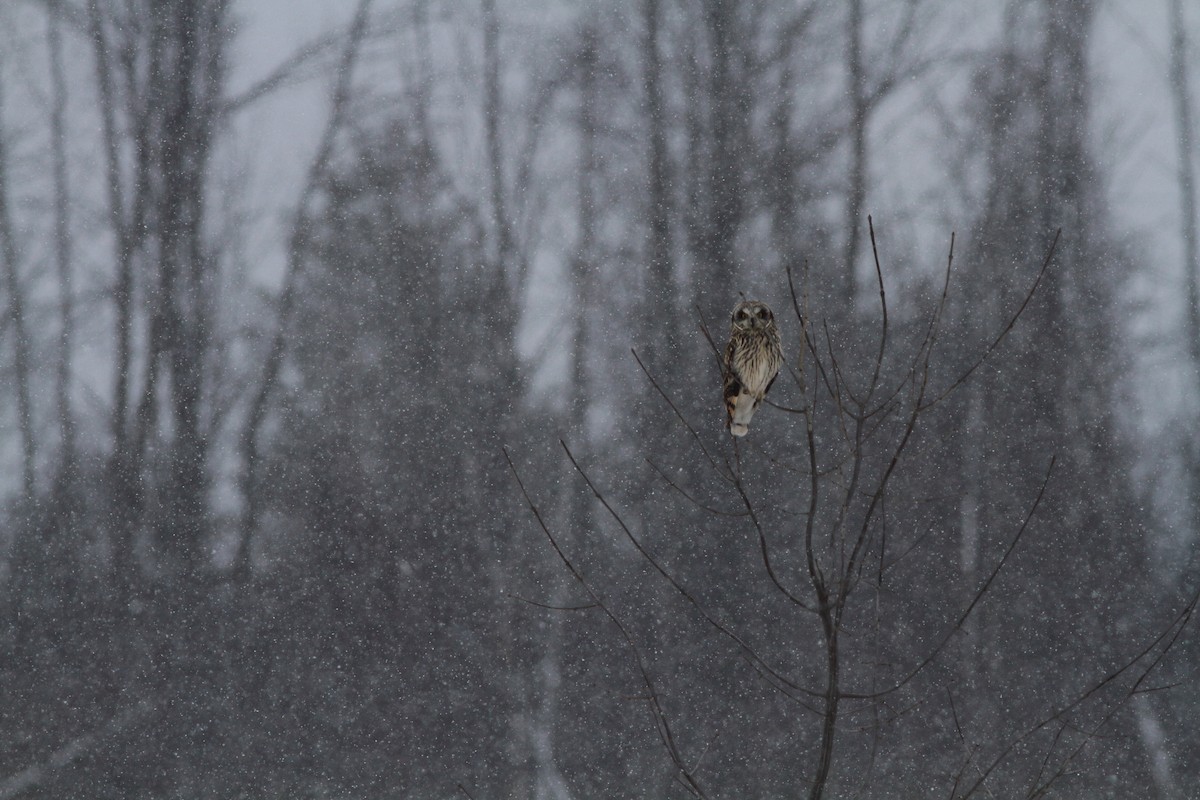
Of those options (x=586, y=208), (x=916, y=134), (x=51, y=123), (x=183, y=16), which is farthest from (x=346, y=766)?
(x=916, y=134)

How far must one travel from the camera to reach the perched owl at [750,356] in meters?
1.01

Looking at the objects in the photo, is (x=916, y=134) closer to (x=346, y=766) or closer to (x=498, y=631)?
(x=498, y=631)

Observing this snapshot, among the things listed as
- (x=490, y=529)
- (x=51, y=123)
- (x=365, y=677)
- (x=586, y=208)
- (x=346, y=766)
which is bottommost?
(x=346, y=766)

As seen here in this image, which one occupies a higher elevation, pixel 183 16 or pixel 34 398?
pixel 183 16

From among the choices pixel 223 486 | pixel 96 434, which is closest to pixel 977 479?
pixel 223 486

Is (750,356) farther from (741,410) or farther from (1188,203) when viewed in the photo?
(1188,203)

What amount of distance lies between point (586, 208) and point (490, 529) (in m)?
0.60

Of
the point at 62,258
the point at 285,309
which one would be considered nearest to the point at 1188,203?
the point at 285,309

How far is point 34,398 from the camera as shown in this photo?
1.79 metres

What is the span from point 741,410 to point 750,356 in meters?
0.06

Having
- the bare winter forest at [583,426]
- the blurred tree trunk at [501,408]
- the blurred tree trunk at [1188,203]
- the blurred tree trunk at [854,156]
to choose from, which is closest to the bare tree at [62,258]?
the bare winter forest at [583,426]

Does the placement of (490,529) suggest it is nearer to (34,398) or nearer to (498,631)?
(498,631)

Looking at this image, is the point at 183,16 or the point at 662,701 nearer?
the point at 662,701

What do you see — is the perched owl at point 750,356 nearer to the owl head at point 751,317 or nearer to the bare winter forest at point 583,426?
the owl head at point 751,317
